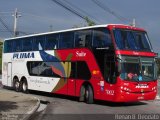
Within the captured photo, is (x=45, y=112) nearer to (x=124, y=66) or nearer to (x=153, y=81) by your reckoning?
(x=124, y=66)

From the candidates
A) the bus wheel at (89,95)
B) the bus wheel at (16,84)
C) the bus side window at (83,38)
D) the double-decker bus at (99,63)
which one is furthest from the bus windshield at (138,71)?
the bus wheel at (16,84)

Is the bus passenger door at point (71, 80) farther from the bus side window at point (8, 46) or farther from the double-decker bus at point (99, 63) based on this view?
the bus side window at point (8, 46)

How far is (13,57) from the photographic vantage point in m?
31.3

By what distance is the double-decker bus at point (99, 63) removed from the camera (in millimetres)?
20359

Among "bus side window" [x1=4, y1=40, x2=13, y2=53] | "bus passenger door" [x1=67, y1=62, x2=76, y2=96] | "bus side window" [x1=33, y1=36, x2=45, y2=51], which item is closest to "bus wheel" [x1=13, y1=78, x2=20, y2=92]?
"bus side window" [x1=4, y1=40, x2=13, y2=53]

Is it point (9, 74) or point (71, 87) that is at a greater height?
point (9, 74)

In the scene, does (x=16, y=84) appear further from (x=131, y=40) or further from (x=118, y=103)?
(x=131, y=40)

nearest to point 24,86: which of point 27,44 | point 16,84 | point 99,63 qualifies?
point 16,84

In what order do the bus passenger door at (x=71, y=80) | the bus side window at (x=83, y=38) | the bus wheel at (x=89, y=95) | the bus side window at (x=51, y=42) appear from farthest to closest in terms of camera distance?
the bus side window at (x=51, y=42) → the bus passenger door at (x=71, y=80) → the bus side window at (x=83, y=38) → the bus wheel at (x=89, y=95)

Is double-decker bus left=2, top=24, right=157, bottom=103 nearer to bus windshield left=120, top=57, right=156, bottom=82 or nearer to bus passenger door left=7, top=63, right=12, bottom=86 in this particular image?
bus windshield left=120, top=57, right=156, bottom=82

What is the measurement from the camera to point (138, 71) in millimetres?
20781

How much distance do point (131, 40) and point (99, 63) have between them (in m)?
1.86

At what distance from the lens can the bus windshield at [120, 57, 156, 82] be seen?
66.5 feet

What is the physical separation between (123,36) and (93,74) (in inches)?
92.5
